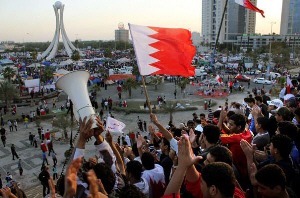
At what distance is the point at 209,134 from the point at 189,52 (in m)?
3.05

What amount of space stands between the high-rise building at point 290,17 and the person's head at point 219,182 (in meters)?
111

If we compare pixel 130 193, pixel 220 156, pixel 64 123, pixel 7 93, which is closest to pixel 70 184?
pixel 130 193

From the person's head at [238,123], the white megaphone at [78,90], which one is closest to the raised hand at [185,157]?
the person's head at [238,123]

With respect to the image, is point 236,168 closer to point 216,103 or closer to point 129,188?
point 129,188

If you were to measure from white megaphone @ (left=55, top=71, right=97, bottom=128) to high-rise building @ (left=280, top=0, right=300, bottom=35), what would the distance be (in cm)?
10848

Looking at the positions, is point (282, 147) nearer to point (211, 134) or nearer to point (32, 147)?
point (211, 134)

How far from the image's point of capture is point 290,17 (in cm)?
9938

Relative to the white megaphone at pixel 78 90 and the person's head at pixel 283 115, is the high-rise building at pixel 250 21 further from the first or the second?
the white megaphone at pixel 78 90

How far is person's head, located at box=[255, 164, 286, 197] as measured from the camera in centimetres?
241

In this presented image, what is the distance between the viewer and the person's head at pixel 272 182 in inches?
95.0

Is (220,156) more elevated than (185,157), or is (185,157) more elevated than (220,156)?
(185,157)

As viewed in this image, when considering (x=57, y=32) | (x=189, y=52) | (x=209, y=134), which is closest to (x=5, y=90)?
(x=189, y=52)

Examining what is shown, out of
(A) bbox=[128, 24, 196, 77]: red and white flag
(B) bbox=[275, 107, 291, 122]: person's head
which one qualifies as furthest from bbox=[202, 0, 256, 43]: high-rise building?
(B) bbox=[275, 107, 291, 122]: person's head

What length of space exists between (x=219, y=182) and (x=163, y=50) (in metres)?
4.44
